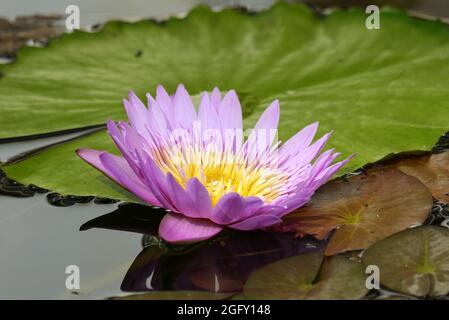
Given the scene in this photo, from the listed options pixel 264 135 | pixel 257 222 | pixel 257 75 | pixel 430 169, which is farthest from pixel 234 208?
pixel 257 75

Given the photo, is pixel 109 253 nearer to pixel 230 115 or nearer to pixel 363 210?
pixel 230 115

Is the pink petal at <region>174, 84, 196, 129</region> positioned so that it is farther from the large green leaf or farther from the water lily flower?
the large green leaf

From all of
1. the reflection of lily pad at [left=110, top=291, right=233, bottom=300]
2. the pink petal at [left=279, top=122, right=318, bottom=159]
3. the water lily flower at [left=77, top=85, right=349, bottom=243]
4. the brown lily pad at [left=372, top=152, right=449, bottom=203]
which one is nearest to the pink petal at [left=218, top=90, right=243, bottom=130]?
the water lily flower at [left=77, top=85, right=349, bottom=243]

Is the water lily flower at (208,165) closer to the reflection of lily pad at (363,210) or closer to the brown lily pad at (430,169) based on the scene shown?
the reflection of lily pad at (363,210)

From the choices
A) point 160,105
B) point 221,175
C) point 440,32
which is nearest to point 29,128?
point 160,105

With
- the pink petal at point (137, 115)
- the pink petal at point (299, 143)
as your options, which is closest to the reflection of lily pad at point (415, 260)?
the pink petal at point (299, 143)

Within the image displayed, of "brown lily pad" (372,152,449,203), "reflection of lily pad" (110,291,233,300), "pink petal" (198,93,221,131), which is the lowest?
"reflection of lily pad" (110,291,233,300)
